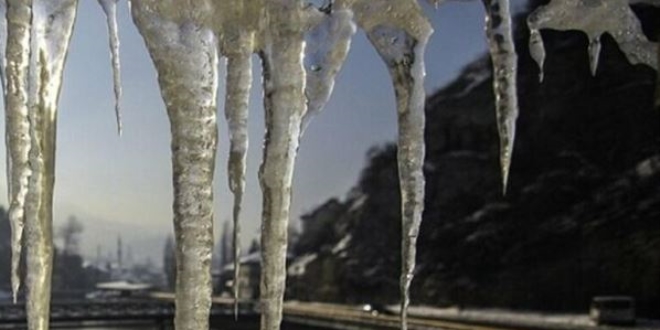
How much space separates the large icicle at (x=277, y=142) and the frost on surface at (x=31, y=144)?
0.73 meters

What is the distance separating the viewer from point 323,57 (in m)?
2.91

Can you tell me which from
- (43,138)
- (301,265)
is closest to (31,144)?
(43,138)

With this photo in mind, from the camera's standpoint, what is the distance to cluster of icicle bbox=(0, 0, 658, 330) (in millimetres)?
2469

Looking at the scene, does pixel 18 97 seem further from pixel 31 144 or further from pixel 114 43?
pixel 114 43

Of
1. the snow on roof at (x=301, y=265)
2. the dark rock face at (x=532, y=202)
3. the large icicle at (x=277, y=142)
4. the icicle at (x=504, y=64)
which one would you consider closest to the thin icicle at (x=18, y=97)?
the large icicle at (x=277, y=142)

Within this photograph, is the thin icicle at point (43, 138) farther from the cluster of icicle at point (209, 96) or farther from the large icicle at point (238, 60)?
the large icicle at point (238, 60)

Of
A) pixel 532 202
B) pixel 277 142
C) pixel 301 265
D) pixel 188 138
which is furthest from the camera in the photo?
pixel 301 265

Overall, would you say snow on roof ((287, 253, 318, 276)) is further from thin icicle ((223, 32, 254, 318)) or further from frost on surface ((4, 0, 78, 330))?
frost on surface ((4, 0, 78, 330))

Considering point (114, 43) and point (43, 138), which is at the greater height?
point (114, 43)

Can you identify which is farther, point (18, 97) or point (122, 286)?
point (122, 286)

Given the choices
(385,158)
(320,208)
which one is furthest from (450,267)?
(320,208)

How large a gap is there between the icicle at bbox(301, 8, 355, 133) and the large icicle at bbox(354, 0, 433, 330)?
0.20 meters

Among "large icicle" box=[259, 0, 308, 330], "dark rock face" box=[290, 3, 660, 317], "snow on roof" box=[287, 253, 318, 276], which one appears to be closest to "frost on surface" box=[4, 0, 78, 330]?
"large icicle" box=[259, 0, 308, 330]

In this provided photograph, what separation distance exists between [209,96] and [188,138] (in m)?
0.16
